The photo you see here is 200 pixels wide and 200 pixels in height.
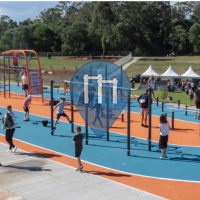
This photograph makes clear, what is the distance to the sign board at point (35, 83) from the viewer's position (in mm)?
22859

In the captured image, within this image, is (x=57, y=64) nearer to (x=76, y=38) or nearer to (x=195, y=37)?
(x=76, y=38)

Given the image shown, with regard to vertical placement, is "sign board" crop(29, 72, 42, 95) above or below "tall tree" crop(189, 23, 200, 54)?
below

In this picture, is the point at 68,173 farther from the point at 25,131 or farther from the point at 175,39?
the point at 175,39

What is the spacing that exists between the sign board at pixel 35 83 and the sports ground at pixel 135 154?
589 centimetres

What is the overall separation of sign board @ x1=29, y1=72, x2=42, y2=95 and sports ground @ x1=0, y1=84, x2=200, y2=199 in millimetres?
5890

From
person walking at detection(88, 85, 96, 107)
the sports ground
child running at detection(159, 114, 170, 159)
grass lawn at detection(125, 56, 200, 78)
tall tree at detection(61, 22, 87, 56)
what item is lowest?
the sports ground

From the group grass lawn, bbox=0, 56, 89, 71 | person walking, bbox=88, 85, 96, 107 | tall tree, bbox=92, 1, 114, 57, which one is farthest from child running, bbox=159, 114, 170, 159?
tall tree, bbox=92, 1, 114, 57

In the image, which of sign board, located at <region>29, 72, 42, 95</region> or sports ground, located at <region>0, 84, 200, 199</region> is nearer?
sports ground, located at <region>0, 84, 200, 199</region>

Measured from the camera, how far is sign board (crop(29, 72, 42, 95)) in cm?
2286

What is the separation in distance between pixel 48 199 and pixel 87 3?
392ft

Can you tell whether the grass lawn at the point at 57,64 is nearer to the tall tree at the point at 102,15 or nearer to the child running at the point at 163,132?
the tall tree at the point at 102,15

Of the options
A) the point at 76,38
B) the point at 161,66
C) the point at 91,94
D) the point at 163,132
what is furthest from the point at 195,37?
the point at 163,132

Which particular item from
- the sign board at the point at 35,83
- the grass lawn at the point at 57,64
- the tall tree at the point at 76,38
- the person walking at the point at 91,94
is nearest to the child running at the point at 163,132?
the person walking at the point at 91,94

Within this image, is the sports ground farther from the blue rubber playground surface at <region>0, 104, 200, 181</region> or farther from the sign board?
the sign board
